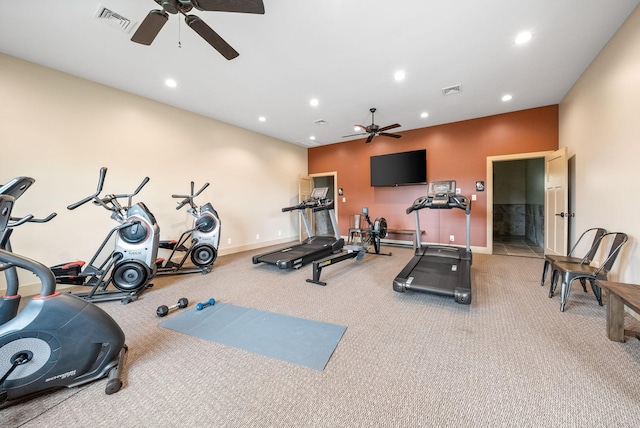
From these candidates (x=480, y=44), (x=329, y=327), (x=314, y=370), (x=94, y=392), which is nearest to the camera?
(x=94, y=392)

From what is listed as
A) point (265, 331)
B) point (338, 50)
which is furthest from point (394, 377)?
point (338, 50)

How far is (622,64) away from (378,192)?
15.6ft

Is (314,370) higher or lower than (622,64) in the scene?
lower

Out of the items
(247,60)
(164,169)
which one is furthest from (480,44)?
(164,169)

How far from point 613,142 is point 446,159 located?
10.3 feet

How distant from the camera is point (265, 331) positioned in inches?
90.0

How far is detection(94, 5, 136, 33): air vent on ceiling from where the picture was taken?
2.43 meters

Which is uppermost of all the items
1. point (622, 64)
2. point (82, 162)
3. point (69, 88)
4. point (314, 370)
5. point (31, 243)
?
point (69, 88)

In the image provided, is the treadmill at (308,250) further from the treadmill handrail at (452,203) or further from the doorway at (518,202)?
the doorway at (518,202)

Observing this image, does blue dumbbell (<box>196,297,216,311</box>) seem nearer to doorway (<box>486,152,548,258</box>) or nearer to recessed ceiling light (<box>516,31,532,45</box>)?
recessed ceiling light (<box>516,31,532,45</box>)

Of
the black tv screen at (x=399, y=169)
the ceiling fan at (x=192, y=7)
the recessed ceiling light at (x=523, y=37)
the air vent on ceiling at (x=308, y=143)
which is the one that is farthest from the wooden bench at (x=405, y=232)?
the ceiling fan at (x=192, y=7)

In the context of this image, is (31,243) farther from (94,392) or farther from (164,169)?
(94,392)

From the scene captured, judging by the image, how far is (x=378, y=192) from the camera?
699 centimetres

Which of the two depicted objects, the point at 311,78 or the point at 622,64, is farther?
the point at 311,78
